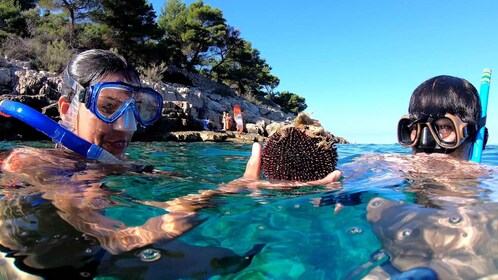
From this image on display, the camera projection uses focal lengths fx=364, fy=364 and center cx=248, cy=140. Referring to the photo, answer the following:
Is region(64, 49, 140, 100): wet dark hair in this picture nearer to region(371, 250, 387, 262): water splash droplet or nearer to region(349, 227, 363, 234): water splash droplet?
region(349, 227, 363, 234): water splash droplet

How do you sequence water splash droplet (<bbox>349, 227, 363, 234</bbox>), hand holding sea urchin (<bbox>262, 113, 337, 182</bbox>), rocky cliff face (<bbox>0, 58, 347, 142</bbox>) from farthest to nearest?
rocky cliff face (<bbox>0, 58, 347, 142</bbox>) → hand holding sea urchin (<bbox>262, 113, 337, 182</bbox>) → water splash droplet (<bbox>349, 227, 363, 234</bbox>)

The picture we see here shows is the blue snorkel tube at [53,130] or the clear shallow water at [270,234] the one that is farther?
the blue snorkel tube at [53,130]

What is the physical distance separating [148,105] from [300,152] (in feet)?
6.21

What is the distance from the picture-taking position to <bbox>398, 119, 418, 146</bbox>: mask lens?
11.3 feet

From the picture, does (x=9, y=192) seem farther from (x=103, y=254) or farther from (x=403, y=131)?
(x=403, y=131)

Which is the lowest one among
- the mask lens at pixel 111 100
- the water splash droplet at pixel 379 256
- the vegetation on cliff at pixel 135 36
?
the water splash droplet at pixel 379 256

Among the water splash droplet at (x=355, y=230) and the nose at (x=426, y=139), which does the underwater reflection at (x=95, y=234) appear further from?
the nose at (x=426, y=139)

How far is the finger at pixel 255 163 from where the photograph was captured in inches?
89.9

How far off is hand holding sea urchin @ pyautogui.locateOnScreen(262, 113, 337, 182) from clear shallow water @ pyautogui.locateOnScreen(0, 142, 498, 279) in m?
0.15

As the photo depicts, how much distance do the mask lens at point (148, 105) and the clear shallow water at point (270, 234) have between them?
1145 mm

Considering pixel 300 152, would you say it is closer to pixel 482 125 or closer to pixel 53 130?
pixel 53 130

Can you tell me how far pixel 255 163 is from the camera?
2.34 meters

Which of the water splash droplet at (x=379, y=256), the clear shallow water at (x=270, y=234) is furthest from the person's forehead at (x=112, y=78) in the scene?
the water splash droplet at (x=379, y=256)

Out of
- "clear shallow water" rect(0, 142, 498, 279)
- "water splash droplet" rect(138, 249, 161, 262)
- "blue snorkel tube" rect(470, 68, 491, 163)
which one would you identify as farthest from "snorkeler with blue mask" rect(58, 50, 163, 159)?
"blue snorkel tube" rect(470, 68, 491, 163)
